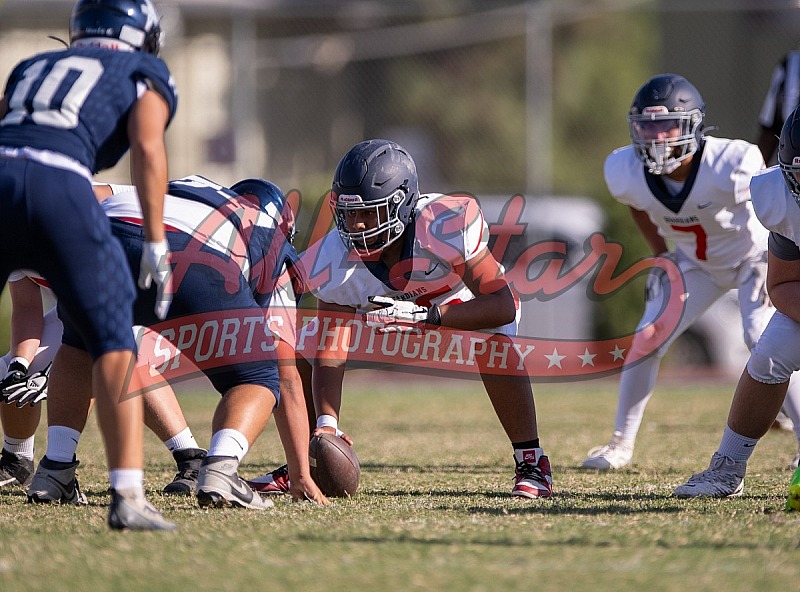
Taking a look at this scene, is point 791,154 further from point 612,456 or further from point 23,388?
point 23,388

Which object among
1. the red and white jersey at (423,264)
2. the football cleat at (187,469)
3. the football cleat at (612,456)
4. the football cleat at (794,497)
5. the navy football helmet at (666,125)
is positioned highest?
the navy football helmet at (666,125)

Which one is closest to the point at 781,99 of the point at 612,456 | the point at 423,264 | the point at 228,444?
the point at 612,456

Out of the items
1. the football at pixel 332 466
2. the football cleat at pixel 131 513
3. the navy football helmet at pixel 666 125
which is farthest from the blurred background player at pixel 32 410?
the navy football helmet at pixel 666 125

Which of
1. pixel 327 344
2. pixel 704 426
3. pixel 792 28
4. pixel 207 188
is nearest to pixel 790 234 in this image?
pixel 327 344

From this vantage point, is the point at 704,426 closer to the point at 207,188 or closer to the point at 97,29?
the point at 207,188

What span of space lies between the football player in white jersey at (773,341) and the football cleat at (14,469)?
8.72 feet

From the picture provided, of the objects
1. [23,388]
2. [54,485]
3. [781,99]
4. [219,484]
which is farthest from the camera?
[781,99]

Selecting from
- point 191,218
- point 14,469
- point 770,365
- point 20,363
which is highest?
point 191,218

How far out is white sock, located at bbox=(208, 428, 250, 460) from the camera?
3.64 meters

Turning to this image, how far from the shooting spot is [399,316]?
409 centimetres

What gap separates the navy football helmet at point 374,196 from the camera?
4238 mm

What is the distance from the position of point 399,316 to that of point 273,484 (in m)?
0.89

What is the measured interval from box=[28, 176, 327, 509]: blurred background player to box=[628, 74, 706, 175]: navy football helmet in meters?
2.00

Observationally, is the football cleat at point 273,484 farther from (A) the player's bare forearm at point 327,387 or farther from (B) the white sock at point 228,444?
(B) the white sock at point 228,444
